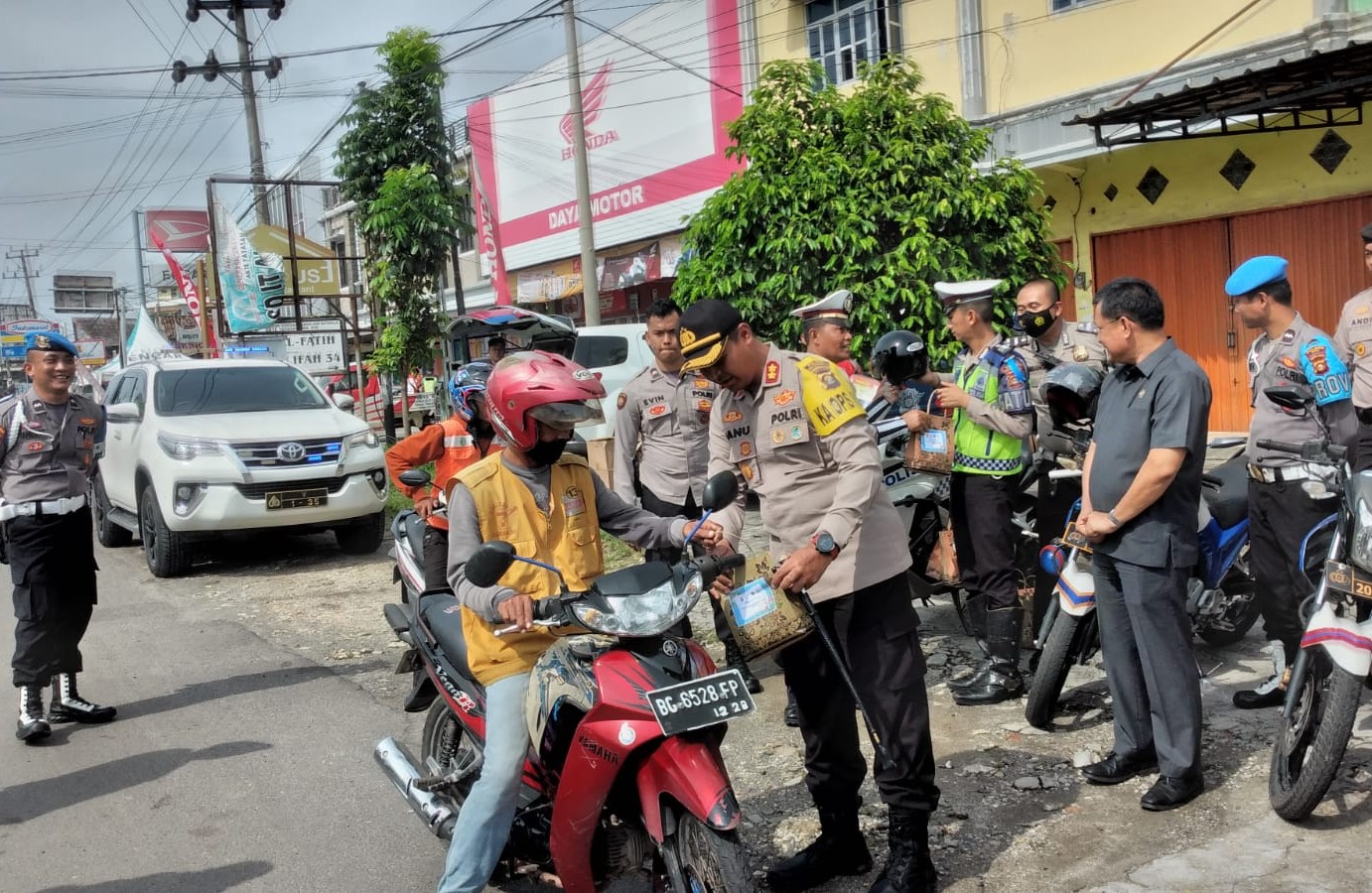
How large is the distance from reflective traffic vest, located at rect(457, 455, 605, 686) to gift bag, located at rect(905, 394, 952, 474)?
2.34m

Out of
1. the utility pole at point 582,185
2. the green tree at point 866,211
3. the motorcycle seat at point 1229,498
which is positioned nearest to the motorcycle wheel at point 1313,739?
the motorcycle seat at point 1229,498

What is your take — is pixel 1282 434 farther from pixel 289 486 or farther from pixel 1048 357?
pixel 289 486

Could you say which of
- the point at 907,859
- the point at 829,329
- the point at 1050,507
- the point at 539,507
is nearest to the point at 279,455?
the point at 829,329

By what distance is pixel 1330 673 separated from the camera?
3639mm

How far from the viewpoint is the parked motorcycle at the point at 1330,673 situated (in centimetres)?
347

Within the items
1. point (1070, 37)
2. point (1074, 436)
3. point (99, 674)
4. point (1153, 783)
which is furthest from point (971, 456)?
point (1070, 37)

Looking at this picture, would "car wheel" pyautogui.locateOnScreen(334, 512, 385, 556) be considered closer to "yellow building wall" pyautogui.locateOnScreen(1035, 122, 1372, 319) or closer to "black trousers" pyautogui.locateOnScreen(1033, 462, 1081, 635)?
"black trousers" pyautogui.locateOnScreen(1033, 462, 1081, 635)

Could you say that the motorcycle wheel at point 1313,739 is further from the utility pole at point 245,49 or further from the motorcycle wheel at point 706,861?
the utility pole at point 245,49

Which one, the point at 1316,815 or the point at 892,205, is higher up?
the point at 892,205

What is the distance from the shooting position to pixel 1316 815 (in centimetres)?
371

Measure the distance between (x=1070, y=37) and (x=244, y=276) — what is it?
663 inches

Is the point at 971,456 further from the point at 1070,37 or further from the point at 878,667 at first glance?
the point at 1070,37

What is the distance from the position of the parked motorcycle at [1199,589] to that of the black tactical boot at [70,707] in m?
4.57

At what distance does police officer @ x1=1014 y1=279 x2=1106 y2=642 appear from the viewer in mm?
5230
